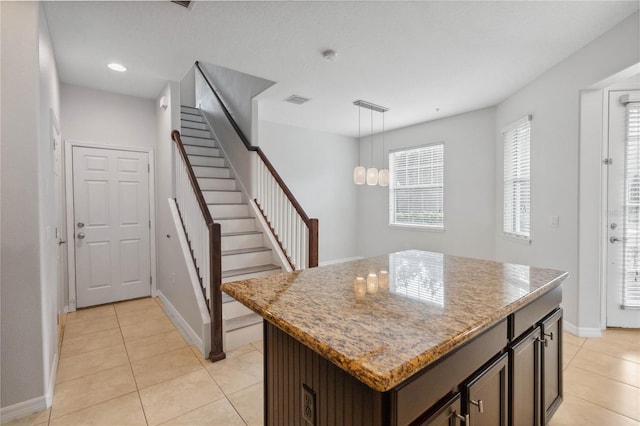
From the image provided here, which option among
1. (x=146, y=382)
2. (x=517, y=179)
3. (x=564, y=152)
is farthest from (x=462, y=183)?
(x=146, y=382)

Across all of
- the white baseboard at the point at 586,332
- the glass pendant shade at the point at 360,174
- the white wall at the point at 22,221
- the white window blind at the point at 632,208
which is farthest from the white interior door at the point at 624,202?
the white wall at the point at 22,221

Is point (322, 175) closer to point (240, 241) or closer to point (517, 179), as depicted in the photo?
point (240, 241)

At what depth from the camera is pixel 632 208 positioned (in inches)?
121

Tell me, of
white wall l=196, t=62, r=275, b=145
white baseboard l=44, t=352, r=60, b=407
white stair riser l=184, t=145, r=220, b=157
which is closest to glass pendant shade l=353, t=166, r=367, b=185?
white wall l=196, t=62, r=275, b=145

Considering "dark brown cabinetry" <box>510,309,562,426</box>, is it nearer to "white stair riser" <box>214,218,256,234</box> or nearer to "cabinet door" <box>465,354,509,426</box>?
"cabinet door" <box>465,354,509,426</box>

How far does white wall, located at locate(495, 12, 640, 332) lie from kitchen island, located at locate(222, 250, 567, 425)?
5.88 feet

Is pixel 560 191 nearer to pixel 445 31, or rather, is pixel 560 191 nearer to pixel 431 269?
pixel 445 31

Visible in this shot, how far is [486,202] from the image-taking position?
470cm

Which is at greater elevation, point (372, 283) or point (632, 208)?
point (632, 208)

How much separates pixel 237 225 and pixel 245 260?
62cm

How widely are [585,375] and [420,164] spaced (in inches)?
155

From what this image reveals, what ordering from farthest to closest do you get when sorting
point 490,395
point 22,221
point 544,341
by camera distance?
point 22,221, point 544,341, point 490,395

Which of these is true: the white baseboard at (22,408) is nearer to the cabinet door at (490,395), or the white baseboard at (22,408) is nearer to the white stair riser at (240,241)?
the white stair riser at (240,241)

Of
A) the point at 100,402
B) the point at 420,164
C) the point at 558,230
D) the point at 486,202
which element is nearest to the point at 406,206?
the point at 420,164
